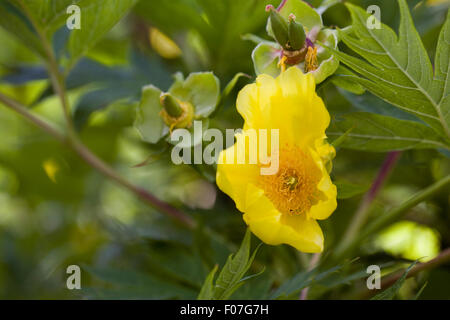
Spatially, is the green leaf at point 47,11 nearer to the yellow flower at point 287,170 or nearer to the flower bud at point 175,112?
the flower bud at point 175,112

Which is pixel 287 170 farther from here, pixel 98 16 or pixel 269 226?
pixel 98 16

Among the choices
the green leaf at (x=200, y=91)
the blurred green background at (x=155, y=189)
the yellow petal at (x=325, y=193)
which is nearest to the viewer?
the yellow petal at (x=325, y=193)

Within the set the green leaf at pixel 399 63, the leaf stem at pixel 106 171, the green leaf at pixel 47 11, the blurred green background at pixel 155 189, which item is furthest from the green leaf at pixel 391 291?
the green leaf at pixel 47 11

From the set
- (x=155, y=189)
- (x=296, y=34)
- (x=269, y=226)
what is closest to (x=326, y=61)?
(x=296, y=34)

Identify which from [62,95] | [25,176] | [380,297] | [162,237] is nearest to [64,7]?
[62,95]

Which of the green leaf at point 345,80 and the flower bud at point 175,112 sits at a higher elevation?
the flower bud at point 175,112

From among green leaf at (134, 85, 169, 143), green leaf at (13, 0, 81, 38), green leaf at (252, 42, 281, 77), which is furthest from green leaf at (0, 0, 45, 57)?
green leaf at (252, 42, 281, 77)
